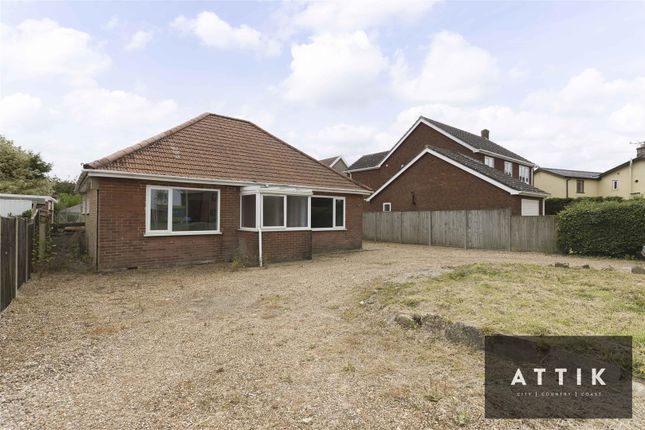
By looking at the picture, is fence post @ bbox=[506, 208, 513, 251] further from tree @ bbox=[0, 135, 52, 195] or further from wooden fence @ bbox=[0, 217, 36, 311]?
tree @ bbox=[0, 135, 52, 195]

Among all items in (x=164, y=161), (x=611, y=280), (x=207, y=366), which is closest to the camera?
(x=207, y=366)

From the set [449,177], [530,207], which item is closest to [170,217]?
[449,177]

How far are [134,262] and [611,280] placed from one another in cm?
1226

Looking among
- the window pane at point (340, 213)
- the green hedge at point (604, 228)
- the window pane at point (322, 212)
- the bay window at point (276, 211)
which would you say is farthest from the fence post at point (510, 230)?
the bay window at point (276, 211)

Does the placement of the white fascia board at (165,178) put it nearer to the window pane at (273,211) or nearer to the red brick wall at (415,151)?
the window pane at (273,211)

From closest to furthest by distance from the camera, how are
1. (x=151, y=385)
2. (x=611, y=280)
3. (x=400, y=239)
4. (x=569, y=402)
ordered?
(x=569, y=402)
(x=151, y=385)
(x=611, y=280)
(x=400, y=239)

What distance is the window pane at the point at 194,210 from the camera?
11.1 metres

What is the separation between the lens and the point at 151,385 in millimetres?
3494

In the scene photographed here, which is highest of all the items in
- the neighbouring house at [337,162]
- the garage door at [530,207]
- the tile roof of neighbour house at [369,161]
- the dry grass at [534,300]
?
the neighbouring house at [337,162]

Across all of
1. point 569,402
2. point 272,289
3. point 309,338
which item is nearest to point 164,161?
point 272,289

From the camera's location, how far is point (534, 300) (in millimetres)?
5645

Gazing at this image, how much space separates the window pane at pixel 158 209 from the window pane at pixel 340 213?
725 cm

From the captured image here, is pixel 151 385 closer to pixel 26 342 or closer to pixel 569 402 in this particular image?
pixel 26 342

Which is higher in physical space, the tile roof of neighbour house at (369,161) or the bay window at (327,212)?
the tile roof of neighbour house at (369,161)
